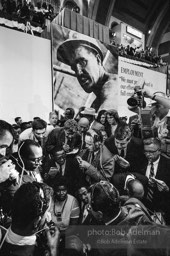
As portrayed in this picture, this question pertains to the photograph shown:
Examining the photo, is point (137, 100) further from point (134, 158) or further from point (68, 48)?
point (68, 48)

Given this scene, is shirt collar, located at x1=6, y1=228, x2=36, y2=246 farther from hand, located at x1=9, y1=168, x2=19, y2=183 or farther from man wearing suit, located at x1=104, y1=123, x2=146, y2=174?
man wearing suit, located at x1=104, y1=123, x2=146, y2=174

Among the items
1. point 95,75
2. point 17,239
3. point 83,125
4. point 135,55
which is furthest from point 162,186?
point 135,55

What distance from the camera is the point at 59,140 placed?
0.81 meters

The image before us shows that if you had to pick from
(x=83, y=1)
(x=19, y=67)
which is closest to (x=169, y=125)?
(x=19, y=67)

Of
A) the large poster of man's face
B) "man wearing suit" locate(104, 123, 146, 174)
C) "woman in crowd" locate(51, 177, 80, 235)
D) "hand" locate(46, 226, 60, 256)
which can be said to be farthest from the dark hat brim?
"hand" locate(46, 226, 60, 256)

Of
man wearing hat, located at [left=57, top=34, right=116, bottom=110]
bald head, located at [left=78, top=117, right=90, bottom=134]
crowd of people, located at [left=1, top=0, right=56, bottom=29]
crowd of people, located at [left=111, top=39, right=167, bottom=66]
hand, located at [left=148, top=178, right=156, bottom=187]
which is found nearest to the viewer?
hand, located at [left=148, top=178, right=156, bottom=187]

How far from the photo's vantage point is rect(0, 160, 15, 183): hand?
67cm

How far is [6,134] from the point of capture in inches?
27.9

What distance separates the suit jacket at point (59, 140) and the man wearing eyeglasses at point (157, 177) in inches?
9.7

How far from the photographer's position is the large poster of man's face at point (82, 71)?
54.3 inches

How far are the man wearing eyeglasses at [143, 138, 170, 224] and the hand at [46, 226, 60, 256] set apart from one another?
0.31 metres

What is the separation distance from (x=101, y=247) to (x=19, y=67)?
1697 mm

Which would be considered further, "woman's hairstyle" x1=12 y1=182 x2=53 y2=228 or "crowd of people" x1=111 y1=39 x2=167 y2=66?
"crowd of people" x1=111 y1=39 x2=167 y2=66

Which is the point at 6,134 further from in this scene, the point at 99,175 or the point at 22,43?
the point at 22,43
